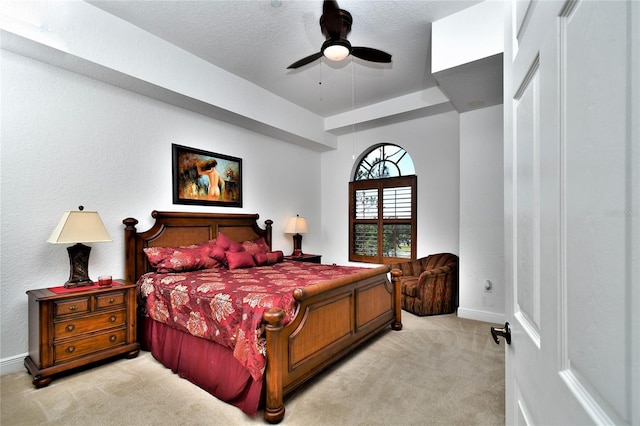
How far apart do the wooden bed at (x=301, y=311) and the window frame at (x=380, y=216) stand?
5.70 feet

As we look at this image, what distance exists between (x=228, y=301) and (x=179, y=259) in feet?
4.60

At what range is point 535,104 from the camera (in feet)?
2.38

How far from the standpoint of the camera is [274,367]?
209 centimetres

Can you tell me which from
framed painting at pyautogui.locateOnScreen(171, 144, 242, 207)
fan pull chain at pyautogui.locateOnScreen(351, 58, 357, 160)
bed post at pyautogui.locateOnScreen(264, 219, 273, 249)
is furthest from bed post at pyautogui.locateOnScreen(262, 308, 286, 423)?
fan pull chain at pyautogui.locateOnScreen(351, 58, 357, 160)

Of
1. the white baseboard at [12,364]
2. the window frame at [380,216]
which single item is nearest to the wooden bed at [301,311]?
the white baseboard at [12,364]

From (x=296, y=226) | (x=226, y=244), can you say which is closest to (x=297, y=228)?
(x=296, y=226)

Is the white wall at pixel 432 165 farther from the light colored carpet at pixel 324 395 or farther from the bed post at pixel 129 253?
the bed post at pixel 129 253

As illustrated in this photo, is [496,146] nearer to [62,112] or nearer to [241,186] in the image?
[241,186]

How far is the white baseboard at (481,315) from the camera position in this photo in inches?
157

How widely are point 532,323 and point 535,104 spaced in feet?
1.68

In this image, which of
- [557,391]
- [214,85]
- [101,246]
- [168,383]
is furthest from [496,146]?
[101,246]

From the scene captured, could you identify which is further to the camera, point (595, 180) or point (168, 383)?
point (168, 383)

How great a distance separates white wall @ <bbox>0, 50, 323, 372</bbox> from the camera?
2736mm

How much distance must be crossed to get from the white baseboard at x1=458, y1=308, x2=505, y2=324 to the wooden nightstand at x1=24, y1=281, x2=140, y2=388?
3.83m
